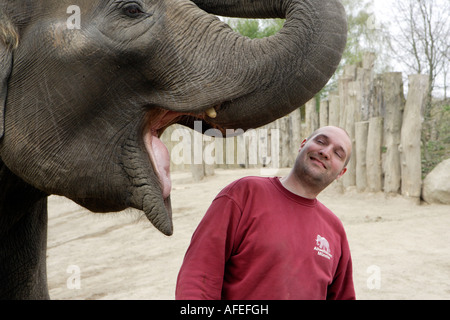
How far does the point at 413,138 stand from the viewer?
26.5ft

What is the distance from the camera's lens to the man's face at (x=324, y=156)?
1.98m

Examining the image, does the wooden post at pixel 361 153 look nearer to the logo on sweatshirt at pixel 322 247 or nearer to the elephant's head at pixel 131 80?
the logo on sweatshirt at pixel 322 247

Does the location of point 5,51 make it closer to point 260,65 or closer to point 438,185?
point 260,65

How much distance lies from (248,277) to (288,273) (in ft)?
0.44

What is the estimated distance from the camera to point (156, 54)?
1444mm

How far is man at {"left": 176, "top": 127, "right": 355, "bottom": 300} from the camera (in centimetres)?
174

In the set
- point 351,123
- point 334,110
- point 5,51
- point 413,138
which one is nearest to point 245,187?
point 5,51

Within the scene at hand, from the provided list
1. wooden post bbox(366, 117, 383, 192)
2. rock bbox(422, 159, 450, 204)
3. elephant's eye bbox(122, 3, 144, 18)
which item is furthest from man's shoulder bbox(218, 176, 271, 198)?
wooden post bbox(366, 117, 383, 192)

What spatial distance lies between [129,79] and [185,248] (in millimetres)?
4932

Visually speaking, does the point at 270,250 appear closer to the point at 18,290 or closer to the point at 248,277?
the point at 248,277

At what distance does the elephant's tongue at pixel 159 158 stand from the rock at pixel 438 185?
686 centimetres

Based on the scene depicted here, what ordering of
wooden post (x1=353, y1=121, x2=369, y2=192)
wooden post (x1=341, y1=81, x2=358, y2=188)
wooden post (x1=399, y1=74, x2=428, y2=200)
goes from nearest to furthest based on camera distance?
wooden post (x1=399, y1=74, x2=428, y2=200), wooden post (x1=353, y1=121, x2=369, y2=192), wooden post (x1=341, y1=81, x2=358, y2=188)

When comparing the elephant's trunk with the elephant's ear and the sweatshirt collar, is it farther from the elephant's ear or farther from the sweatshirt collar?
the sweatshirt collar

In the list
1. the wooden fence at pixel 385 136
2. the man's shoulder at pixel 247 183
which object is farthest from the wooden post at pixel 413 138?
the man's shoulder at pixel 247 183
